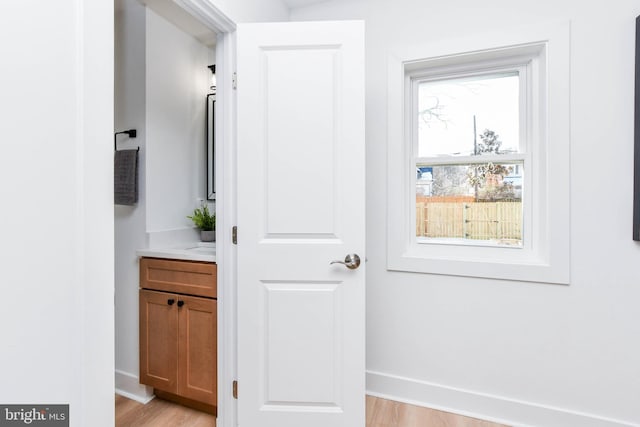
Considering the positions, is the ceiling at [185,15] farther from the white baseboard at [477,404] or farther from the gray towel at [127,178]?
the white baseboard at [477,404]

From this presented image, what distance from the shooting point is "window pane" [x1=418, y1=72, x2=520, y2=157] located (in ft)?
6.24

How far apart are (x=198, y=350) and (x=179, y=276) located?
429 millimetres

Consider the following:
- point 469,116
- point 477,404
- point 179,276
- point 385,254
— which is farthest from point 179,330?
point 469,116

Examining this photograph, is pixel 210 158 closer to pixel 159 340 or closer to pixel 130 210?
pixel 130 210

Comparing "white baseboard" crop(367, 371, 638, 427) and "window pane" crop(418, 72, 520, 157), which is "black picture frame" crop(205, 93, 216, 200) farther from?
"white baseboard" crop(367, 371, 638, 427)

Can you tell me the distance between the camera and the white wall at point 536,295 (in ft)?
5.09

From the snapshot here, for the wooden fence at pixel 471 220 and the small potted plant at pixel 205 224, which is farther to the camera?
the small potted plant at pixel 205 224

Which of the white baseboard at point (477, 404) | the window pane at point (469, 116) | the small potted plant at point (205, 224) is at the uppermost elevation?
the window pane at point (469, 116)

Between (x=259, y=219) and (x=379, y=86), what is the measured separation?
1.12 m

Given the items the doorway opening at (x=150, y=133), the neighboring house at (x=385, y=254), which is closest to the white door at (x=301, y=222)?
the neighboring house at (x=385, y=254)

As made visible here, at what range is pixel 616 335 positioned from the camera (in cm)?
157
